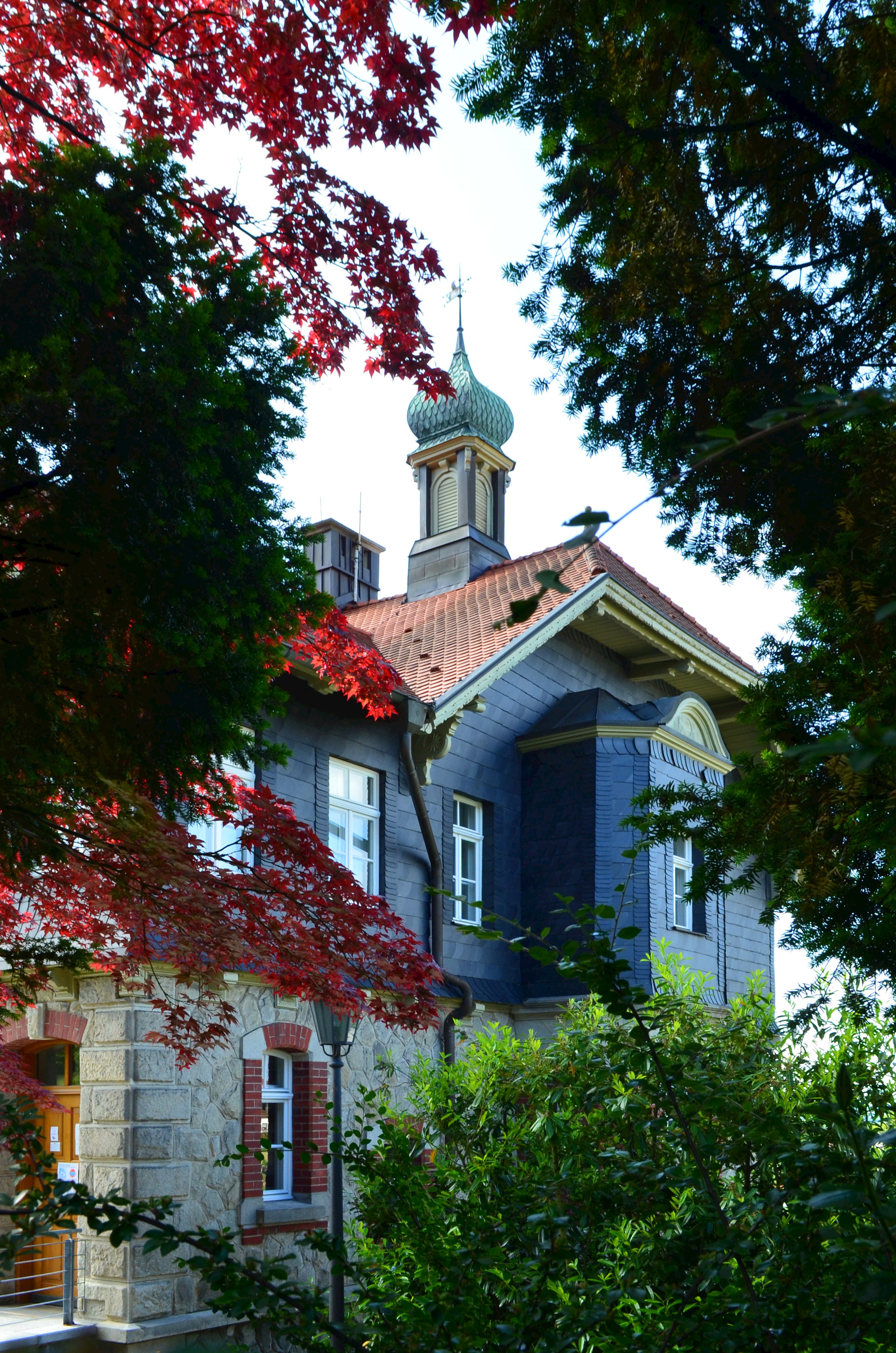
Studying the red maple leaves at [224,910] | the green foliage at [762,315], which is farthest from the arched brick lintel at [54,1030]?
the green foliage at [762,315]

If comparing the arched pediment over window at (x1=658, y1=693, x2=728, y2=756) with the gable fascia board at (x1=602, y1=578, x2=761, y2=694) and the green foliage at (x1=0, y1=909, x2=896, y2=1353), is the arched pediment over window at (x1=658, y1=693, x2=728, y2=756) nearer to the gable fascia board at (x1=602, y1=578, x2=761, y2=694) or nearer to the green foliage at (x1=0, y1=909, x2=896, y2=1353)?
the gable fascia board at (x1=602, y1=578, x2=761, y2=694)

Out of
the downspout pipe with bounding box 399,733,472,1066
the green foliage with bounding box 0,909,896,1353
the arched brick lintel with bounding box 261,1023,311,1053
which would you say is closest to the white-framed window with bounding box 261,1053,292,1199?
the arched brick lintel with bounding box 261,1023,311,1053

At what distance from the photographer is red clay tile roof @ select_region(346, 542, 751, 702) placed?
1381 cm

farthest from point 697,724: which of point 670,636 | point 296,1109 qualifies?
point 296,1109

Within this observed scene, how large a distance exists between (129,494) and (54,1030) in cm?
752

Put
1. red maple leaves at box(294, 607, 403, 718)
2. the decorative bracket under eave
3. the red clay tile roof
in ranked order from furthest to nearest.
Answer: the red clay tile roof → the decorative bracket under eave → red maple leaves at box(294, 607, 403, 718)

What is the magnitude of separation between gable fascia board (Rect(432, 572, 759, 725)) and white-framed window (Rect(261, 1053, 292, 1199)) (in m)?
3.84

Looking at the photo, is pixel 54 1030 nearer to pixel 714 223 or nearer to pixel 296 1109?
pixel 296 1109

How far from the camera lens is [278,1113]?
11266mm

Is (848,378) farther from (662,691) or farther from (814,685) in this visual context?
(662,691)

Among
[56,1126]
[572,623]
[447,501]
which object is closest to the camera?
[56,1126]

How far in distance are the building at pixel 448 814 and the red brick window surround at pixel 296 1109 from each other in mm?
23

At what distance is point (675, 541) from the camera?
4492mm

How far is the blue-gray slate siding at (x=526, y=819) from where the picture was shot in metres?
13.0
